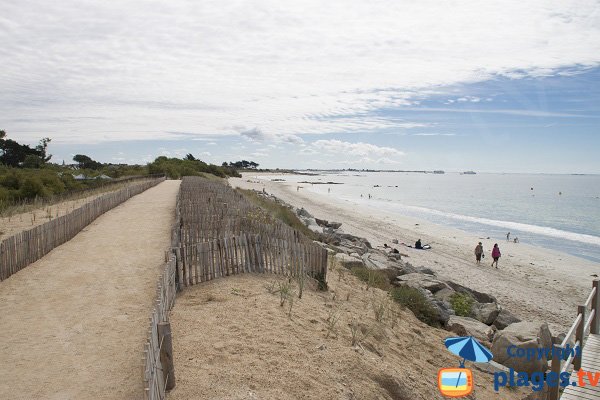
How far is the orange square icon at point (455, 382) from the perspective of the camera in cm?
599

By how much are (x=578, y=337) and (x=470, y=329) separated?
339 centimetres

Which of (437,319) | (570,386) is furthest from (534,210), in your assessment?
(570,386)

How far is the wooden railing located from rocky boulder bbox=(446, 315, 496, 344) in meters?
2.46

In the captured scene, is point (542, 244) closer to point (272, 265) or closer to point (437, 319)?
point (437, 319)

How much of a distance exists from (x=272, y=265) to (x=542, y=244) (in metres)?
29.1

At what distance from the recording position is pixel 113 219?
1694 centimetres

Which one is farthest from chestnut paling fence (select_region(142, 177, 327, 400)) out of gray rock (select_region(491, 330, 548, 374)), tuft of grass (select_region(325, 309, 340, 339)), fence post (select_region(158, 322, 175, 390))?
gray rock (select_region(491, 330, 548, 374))

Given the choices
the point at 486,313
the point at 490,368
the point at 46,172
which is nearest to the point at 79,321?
the point at 490,368

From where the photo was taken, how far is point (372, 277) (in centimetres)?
1192

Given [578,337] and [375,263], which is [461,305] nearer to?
[375,263]

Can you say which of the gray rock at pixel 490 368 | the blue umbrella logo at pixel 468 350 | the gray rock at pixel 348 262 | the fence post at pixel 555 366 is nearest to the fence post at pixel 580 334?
the blue umbrella logo at pixel 468 350

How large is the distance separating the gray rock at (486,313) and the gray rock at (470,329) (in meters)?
1.36

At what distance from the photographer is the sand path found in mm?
4727

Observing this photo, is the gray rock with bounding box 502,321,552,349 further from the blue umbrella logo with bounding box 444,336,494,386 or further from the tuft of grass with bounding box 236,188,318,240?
the tuft of grass with bounding box 236,188,318,240
